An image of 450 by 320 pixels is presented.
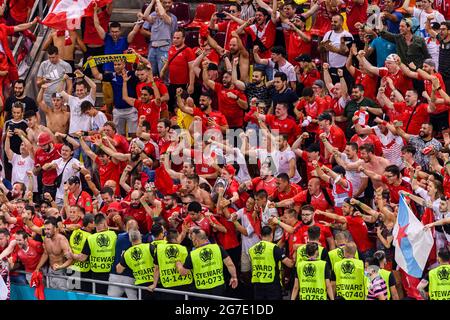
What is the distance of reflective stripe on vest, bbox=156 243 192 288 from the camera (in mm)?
23141

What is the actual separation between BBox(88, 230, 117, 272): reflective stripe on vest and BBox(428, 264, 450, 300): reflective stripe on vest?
16.0 feet

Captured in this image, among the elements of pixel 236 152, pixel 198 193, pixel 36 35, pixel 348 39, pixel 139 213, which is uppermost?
pixel 36 35

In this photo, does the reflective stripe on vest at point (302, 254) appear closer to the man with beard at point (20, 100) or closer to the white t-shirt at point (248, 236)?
the white t-shirt at point (248, 236)

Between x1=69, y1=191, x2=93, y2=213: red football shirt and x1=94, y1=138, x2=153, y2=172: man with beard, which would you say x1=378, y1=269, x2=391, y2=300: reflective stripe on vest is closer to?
x1=69, y1=191, x2=93, y2=213: red football shirt

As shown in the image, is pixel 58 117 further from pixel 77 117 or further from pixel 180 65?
pixel 180 65

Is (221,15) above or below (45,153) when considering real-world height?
above

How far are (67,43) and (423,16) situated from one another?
252 inches

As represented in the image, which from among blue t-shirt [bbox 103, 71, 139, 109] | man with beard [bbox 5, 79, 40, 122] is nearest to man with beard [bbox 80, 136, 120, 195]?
blue t-shirt [bbox 103, 71, 139, 109]

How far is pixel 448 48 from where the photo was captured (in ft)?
85.2

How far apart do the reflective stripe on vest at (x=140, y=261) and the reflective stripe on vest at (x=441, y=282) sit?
421 cm

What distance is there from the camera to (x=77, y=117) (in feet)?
90.7

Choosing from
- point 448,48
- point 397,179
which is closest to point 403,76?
point 448,48

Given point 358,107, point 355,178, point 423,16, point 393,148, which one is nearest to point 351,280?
point 355,178
